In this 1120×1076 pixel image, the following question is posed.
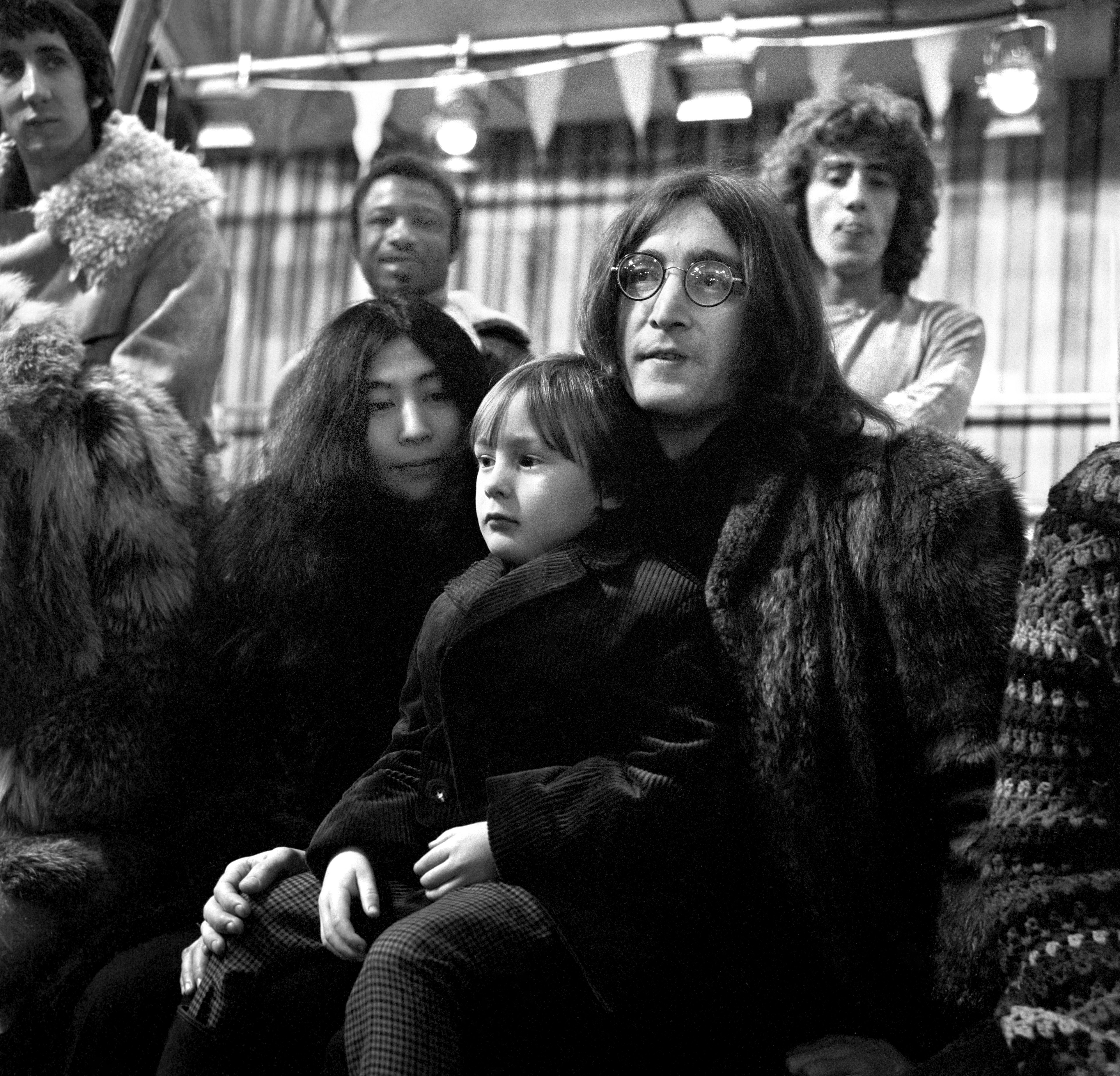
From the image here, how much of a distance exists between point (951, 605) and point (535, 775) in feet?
1.71

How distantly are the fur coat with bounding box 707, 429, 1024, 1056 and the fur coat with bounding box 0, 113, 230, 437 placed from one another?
138cm

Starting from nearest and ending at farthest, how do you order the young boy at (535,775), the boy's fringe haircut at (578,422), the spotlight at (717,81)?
the young boy at (535,775) → the boy's fringe haircut at (578,422) → the spotlight at (717,81)

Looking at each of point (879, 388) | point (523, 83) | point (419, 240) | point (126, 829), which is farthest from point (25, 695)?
point (523, 83)

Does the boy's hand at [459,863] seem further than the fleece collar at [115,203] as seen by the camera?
No

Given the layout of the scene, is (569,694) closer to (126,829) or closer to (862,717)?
(862,717)

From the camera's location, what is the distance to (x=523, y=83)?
6336 millimetres

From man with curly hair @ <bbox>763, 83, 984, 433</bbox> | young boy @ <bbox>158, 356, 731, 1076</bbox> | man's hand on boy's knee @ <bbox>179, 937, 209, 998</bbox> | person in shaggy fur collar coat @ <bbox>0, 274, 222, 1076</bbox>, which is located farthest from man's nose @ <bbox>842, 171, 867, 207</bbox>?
man's hand on boy's knee @ <bbox>179, 937, 209, 998</bbox>

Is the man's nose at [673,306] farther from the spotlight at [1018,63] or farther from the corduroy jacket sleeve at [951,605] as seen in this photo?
the spotlight at [1018,63]

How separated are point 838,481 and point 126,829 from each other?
1.14 metres

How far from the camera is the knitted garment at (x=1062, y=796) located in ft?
4.53

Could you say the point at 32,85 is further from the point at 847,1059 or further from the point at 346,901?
the point at 847,1059

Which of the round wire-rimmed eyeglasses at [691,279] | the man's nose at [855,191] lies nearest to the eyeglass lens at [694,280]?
the round wire-rimmed eyeglasses at [691,279]

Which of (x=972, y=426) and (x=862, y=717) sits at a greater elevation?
(x=972, y=426)

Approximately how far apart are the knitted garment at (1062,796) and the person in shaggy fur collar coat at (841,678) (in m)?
0.19
